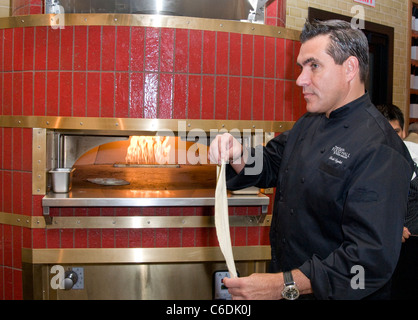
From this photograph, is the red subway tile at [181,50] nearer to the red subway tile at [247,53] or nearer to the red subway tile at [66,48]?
the red subway tile at [247,53]

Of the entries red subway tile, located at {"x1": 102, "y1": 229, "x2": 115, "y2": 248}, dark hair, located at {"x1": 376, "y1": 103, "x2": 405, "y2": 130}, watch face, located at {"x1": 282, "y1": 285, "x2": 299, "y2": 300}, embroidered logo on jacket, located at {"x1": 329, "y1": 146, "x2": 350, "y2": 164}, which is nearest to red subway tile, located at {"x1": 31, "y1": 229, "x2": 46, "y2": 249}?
red subway tile, located at {"x1": 102, "y1": 229, "x2": 115, "y2": 248}

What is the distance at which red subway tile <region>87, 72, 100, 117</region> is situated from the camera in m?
2.54

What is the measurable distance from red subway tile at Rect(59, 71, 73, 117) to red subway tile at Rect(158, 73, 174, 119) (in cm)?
54

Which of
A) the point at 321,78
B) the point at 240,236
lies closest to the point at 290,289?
the point at 321,78

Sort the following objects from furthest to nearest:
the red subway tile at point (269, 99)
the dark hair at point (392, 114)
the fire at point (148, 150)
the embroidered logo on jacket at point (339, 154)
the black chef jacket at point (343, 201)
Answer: the fire at point (148, 150)
the dark hair at point (392, 114)
the red subway tile at point (269, 99)
the embroidered logo on jacket at point (339, 154)
the black chef jacket at point (343, 201)

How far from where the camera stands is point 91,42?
2.51m

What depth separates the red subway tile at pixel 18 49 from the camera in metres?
2.55

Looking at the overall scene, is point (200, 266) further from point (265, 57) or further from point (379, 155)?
point (379, 155)

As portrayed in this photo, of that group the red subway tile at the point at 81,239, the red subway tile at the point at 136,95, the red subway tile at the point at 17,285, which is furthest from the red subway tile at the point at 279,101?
the red subway tile at the point at 17,285

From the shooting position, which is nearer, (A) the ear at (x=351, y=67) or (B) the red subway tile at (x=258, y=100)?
(A) the ear at (x=351, y=67)

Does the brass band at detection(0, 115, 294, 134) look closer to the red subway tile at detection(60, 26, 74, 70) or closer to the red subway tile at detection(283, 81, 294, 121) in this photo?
the red subway tile at detection(60, 26, 74, 70)

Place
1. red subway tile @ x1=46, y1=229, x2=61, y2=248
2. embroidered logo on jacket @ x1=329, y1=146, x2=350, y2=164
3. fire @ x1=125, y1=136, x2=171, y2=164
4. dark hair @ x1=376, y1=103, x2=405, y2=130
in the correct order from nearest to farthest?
embroidered logo on jacket @ x1=329, y1=146, x2=350, y2=164 → red subway tile @ x1=46, y1=229, x2=61, y2=248 → dark hair @ x1=376, y1=103, x2=405, y2=130 → fire @ x1=125, y1=136, x2=171, y2=164

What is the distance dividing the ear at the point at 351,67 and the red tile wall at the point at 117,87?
113 cm

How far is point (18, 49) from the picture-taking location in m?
2.56
